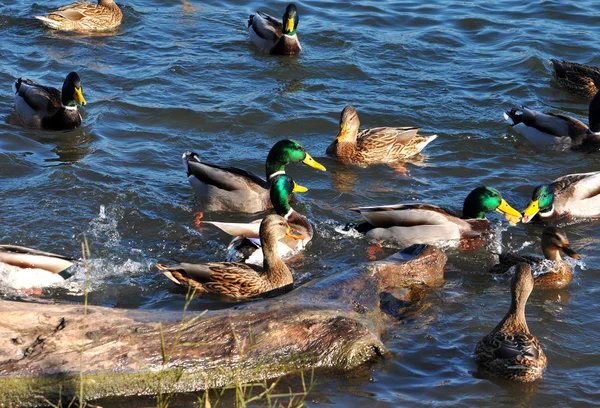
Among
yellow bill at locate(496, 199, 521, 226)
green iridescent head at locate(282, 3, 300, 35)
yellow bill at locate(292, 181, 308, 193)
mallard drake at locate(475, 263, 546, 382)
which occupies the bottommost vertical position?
yellow bill at locate(292, 181, 308, 193)

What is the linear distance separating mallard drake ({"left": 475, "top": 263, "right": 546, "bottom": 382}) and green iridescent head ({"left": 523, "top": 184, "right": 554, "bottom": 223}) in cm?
291

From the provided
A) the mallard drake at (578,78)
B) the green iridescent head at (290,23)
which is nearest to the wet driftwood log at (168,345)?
the mallard drake at (578,78)

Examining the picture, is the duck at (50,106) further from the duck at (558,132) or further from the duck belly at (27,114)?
the duck at (558,132)

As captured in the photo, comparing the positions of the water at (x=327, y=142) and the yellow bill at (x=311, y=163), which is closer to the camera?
the water at (x=327, y=142)

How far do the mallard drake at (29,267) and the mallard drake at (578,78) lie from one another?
8.08 metres

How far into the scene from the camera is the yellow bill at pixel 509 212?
918 cm

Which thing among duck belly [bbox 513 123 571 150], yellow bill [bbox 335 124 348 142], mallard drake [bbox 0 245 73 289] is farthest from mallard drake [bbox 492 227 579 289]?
mallard drake [bbox 0 245 73 289]

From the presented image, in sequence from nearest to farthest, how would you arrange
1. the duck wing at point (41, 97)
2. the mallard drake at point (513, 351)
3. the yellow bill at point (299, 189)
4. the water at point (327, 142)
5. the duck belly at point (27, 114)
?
the mallard drake at point (513, 351) < the water at point (327, 142) < the yellow bill at point (299, 189) < the duck wing at point (41, 97) < the duck belly at point (27, 114)

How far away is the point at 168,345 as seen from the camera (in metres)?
5.61

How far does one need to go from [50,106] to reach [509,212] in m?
5.45

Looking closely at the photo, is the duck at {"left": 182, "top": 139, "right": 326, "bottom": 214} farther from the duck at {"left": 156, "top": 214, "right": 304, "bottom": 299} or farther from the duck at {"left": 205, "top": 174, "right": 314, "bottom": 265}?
the duck at {"left": 156, "top": 214, "right": 304, "bottom": 299}

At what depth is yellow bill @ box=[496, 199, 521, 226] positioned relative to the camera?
9180 mm

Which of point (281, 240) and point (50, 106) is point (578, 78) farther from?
point (50, 106)

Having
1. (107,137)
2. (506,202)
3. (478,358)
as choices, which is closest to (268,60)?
(107,137)
